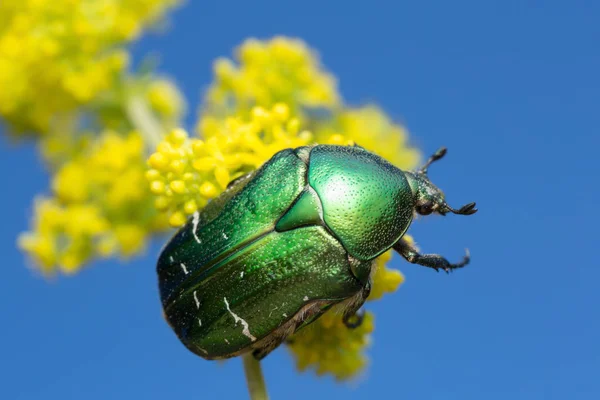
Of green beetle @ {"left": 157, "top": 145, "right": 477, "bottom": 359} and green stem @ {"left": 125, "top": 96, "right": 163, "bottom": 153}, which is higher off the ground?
green stem @ {"left": 125, "top": 96, "right": 163, "bottom": 153}

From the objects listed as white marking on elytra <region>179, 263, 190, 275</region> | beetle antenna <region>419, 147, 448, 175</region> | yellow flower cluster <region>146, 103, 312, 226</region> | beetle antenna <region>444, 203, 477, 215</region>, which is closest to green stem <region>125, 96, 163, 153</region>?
yellow flower cluster <region>146, 103, 312, 226</region>

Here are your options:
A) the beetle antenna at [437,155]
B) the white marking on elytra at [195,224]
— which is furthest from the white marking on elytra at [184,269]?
the beetle antenna at [437,155]

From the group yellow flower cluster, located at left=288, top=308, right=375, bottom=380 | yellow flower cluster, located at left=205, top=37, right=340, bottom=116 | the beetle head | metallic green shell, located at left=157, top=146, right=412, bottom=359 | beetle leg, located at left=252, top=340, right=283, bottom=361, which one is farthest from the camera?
yellow flower cluster, located at left=205, top=37, right=340, bottom=116

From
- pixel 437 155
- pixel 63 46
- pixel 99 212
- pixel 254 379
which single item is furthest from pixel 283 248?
pixel 63 46

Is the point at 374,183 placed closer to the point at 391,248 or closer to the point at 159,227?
the point at 391,248

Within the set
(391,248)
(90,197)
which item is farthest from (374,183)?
(90,197)

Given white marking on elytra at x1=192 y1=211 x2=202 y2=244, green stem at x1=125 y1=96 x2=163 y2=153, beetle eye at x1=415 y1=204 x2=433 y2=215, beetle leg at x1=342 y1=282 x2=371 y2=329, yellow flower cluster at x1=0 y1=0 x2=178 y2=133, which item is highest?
yellow flower cluster at x1=0 y1=0 x2=178 y2=133

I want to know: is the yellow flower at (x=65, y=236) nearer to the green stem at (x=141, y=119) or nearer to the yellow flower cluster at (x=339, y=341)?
the green stem at (x=141, y=119)

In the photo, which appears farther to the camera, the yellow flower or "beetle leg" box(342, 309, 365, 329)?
the yellow flower

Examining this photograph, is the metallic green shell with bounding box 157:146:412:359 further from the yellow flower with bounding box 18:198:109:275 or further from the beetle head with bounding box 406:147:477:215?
the yellow flower with bounding box 18:198:109:275
